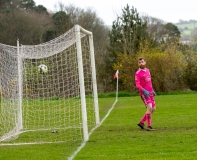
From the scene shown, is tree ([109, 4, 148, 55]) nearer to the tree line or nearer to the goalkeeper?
the tree line

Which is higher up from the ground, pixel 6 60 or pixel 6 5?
pixel 6 5

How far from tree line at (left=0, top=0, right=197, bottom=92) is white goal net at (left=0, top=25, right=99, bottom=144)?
21.0m

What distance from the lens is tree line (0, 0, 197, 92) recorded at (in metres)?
40.0

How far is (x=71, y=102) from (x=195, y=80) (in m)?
23.5

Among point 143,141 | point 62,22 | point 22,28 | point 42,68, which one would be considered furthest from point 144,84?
point 62,22

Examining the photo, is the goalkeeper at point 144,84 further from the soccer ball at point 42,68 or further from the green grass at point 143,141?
the soccer ball at point 42,68

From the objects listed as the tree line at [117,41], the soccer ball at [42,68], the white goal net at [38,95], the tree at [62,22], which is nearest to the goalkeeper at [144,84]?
the white goal net at [38,95]

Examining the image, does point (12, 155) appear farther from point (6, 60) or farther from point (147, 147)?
point (6, 60)

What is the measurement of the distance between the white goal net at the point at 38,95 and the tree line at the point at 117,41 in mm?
21001

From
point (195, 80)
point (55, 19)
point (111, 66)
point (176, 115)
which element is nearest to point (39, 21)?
point (55, 19)

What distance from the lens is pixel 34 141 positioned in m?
13.3

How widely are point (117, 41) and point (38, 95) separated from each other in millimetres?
30802

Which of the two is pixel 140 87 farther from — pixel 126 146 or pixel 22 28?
pixel 22 28

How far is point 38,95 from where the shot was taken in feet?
58.1
